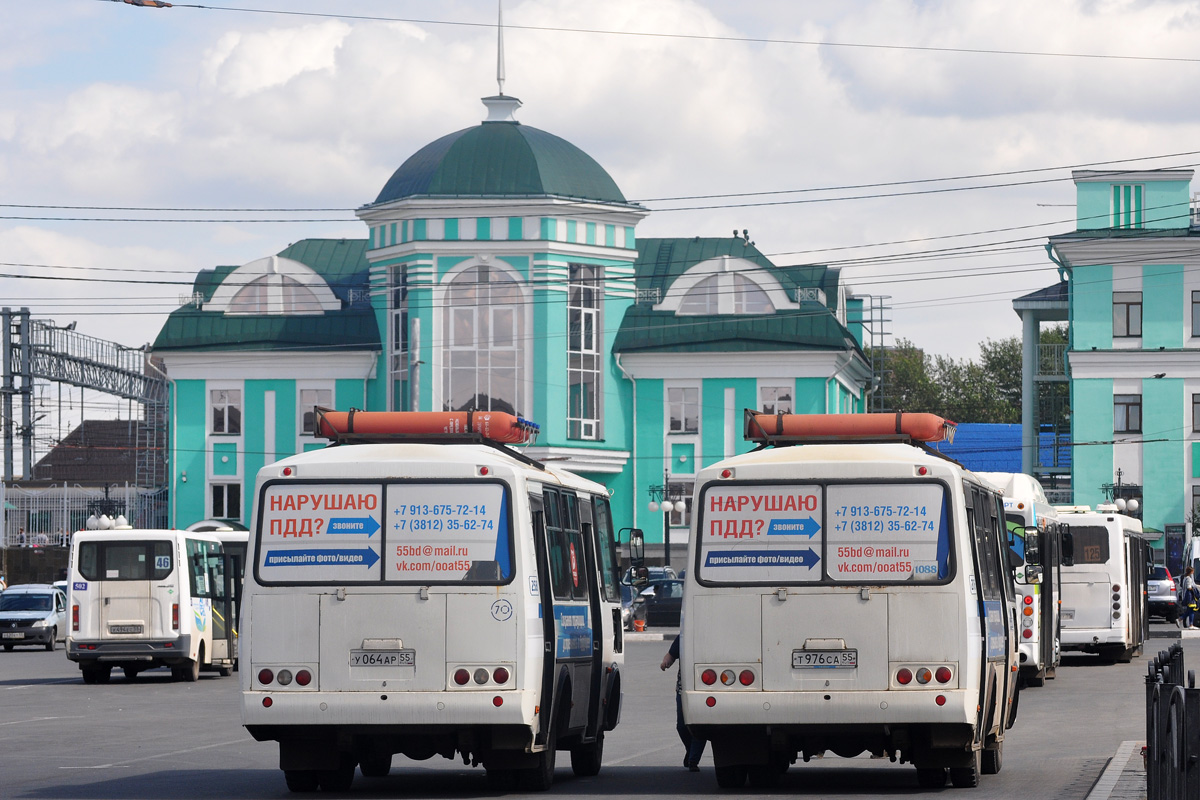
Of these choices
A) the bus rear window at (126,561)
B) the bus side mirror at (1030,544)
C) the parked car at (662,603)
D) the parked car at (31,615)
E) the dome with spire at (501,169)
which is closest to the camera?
the bus side mirror at (1030,544)

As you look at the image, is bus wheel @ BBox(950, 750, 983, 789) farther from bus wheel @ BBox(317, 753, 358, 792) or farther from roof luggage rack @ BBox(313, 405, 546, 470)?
bus wheel @ BBox(317, 753, 358, 792)

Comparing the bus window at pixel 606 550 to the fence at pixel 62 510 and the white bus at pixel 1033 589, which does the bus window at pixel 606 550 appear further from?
the fence at pixel 62 510

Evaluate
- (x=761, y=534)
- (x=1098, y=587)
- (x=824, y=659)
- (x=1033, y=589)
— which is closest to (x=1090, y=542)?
(x=1098, y=587)

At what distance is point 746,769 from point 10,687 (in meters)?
19.4

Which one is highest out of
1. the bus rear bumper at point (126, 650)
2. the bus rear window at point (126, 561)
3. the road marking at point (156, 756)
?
the bus rear window at point (126, 561)

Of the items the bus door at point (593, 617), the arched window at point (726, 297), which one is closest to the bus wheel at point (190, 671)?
the bus door at point (593, 617)

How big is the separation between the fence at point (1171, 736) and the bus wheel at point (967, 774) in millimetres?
2092

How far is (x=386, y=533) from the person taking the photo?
46.6 ft

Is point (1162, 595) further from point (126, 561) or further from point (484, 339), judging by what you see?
point (126, 561)

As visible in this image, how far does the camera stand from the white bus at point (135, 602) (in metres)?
32.4

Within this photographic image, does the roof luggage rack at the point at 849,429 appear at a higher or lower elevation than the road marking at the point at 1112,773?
higher

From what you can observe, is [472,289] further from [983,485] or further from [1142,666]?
[983,485]

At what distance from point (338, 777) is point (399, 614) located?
1625mm

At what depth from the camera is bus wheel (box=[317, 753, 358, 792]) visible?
14626 mm
